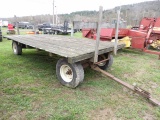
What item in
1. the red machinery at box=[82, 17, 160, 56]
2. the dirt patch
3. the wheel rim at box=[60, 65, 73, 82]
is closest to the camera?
the dirt patch

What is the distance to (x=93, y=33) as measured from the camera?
24.1 feet

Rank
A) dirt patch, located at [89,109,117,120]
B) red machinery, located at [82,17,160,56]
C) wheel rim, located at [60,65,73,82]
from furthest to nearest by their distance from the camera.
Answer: red machinery, located at [82,17,160,56] → wheel rim, located at [60,65,73,82] → dirt patch, located at [89,109,117,120]

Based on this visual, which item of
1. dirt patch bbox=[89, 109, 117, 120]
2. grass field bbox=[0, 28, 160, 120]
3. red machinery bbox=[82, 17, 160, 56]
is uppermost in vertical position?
red machinery bbox=[82, 17, 160, 56]

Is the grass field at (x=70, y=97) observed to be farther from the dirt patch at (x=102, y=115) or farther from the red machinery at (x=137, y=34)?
the red machinery at (x=137, y=34)

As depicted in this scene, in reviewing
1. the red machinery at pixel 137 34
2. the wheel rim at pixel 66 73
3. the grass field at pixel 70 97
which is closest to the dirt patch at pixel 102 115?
the grass field at pixel 70 97

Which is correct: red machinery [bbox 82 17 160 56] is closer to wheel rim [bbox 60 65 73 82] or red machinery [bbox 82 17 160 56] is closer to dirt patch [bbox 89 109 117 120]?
wheel rim [bbox 60 65 73 82]

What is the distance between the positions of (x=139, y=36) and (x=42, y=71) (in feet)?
13.9

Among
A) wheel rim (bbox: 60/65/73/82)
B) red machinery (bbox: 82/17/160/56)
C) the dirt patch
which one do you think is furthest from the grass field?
red machinery (bbox: 82/17/160/56)

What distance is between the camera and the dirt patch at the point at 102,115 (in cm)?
227

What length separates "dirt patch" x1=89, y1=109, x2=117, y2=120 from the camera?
7.45 feet

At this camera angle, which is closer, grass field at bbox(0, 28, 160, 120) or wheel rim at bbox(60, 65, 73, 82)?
grass field at bbox(0, 28, 160, 120)

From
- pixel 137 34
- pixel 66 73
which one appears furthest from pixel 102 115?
pixel 137 34

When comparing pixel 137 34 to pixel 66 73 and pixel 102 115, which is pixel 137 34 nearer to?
pixel 66 73

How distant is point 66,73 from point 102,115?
4.15 feet
